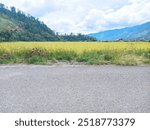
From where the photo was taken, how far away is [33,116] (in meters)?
5.82

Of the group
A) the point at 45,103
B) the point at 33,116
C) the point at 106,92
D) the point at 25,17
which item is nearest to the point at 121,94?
the point at 106,92

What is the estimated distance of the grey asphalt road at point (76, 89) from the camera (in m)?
6.50

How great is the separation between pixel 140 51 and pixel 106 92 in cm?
848

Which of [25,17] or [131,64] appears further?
[25,17]

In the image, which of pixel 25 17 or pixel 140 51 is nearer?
pixel 140 51

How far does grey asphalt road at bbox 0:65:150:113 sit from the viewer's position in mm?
6496

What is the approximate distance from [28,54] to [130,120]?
9476 millimetres

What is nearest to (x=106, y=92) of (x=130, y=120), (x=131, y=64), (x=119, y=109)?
(x=119, y=109)

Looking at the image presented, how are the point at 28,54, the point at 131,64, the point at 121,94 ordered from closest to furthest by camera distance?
the point at 121,94 < the point at 131,64 < the point at 28,54

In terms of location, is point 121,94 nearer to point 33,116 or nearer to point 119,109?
point 119,109

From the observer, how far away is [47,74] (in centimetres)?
1044

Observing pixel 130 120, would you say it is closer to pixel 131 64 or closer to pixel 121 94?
pixel 121 94

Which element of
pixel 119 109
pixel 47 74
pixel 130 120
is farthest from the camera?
pixel 47 74

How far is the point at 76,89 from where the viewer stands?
8070 mm
